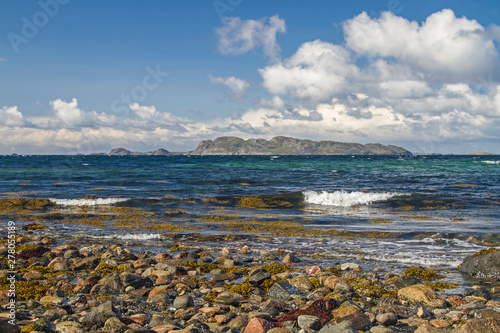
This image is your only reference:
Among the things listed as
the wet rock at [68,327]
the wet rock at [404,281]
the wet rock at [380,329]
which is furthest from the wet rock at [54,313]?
the wet rock at [404,281]

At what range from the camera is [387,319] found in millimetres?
6211

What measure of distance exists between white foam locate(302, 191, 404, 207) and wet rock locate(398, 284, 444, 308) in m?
19.1

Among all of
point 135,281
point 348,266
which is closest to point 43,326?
point 135,281

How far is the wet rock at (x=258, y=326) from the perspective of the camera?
18.7ft

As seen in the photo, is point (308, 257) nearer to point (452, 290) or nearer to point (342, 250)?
point (342, 250)

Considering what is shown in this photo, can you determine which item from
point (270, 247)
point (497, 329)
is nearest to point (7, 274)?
point (270, 247)

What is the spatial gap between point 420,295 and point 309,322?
9.03ft

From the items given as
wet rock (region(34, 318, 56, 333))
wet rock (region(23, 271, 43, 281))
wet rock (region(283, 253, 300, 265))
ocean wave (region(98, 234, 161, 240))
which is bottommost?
ocean wave (region(98, 234, 161, 240))

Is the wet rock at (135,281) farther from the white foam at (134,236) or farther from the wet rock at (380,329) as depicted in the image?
the white foam at (134,236)

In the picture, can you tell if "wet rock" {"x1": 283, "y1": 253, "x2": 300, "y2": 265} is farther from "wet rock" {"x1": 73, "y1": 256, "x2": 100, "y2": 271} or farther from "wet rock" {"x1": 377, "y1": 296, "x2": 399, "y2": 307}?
"wet rock" {"x1": 73, "y1": 256, "x2": 100, "y2": 271}

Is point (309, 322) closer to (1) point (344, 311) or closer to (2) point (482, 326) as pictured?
(1) point (344, 311)

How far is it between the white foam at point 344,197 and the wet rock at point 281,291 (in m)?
19.1

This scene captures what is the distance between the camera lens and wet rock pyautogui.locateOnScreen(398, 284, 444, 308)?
718 cm

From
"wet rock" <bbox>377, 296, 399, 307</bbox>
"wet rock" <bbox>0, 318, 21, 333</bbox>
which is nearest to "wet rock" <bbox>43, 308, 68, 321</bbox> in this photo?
"wet rock" <bbox>0, 318, 21, 333</bbox>
